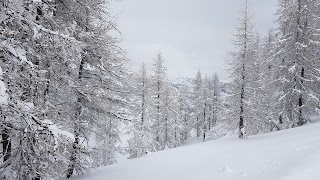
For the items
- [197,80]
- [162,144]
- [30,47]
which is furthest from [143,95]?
[197,80]

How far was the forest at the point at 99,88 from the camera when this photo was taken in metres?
5.62

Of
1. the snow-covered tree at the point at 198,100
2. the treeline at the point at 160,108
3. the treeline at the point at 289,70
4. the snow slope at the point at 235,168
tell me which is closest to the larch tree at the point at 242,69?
the treeline at the point at 289,70

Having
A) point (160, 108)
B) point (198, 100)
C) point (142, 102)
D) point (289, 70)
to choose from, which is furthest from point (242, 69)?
point (198, 100)

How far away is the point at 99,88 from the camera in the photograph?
12.5 m

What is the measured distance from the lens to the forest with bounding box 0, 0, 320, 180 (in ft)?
18.4

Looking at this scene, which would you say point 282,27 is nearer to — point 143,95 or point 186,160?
point 143,95

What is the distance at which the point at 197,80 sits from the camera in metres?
57.8

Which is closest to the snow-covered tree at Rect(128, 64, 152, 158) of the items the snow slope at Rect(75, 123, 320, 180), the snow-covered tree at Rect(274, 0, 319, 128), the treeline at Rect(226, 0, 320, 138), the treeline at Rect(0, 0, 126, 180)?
the treeline at Rect(226, 0, 320, 138)

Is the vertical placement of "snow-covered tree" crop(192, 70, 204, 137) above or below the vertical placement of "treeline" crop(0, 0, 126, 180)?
above

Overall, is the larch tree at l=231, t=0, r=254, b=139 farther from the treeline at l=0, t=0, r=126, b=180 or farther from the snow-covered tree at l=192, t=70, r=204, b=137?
the snow-covered tree at l=192, t=70, r=204, b=137

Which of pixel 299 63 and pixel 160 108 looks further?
pixel 160 108

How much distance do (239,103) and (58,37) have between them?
21.3 m

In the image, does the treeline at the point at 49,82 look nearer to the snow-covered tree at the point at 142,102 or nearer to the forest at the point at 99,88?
the forest at the point at 99,88

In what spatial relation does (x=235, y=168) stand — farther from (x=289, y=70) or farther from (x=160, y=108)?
(x=160, y=108)
